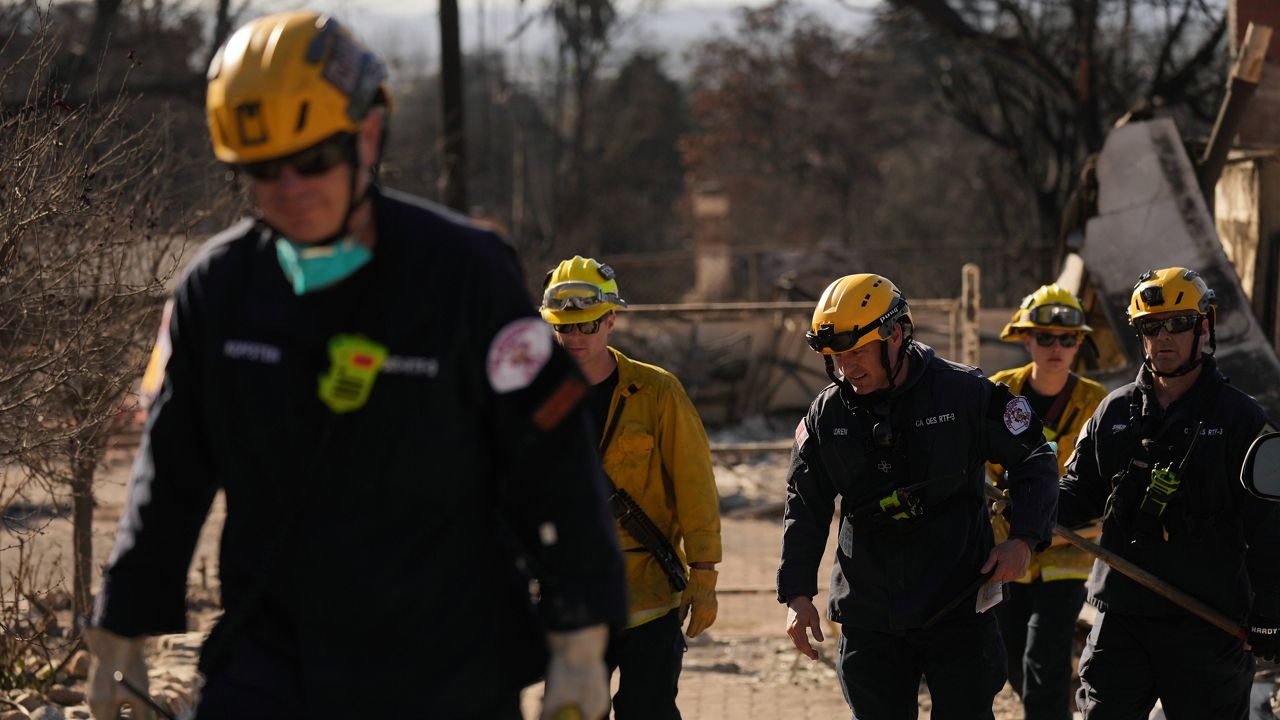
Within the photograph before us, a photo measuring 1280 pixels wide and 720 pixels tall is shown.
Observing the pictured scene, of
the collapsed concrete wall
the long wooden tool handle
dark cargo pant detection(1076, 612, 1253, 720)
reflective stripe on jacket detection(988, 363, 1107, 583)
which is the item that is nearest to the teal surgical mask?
the long wooden tool handle

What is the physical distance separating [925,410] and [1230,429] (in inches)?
39.1

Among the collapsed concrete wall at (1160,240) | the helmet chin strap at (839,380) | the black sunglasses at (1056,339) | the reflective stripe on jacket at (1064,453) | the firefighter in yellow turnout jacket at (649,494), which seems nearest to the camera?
the helmet chin strap at (839,380)

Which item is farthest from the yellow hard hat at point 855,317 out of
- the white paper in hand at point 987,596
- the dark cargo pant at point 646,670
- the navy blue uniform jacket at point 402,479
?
the navy blue uniform jacket at point 402,479

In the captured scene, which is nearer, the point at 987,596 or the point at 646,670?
the point at 987,596

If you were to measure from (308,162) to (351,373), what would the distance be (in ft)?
1.18

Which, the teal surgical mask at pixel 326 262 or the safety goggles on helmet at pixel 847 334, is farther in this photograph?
the safety goggles on helmet at pixel 847 334

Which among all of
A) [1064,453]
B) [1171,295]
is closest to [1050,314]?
[1064,453]

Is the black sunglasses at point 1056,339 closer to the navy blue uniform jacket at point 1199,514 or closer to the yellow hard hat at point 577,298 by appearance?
the navy blue uniform jacket at point 1199,514

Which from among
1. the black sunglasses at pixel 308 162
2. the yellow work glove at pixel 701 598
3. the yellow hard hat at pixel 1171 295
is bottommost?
the yellow work glove at pixel 701 598

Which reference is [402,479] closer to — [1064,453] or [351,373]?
[351,373]

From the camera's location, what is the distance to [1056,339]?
22.5 feet

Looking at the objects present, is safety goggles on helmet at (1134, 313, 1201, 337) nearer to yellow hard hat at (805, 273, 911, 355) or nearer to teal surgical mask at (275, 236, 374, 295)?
yellow hard hat at (805, 273, 911, 355)

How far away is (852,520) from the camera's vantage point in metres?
5.01

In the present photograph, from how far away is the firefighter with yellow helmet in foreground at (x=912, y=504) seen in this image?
4.86 m
